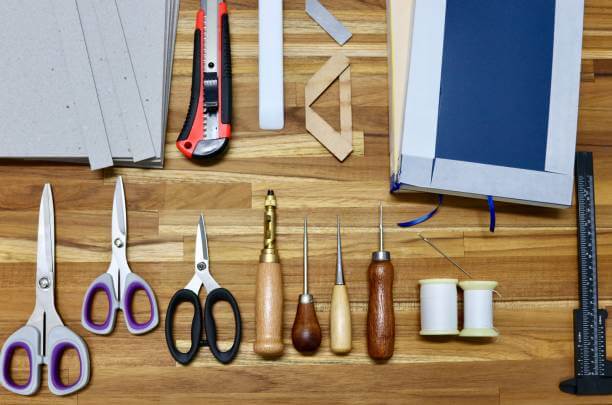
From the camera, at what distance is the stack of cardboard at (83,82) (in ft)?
2.68

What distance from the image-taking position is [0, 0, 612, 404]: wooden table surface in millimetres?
820

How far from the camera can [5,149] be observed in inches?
32.2

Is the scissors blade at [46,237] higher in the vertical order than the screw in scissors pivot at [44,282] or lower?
higher

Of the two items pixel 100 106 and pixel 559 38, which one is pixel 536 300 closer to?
pixel 559 38

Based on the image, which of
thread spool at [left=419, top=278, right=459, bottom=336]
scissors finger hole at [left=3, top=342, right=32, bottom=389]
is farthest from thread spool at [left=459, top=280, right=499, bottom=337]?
scissors finger hole at [left=3, top=342, right=32, bottom=389]

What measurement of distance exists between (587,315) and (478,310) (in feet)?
0.55

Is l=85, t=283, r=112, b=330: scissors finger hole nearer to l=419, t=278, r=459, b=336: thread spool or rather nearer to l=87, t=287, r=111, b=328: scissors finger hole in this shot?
l=87, t=287, r=111, b=328: scissors finger hole

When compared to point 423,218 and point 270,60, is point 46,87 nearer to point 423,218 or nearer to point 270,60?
point 270,60

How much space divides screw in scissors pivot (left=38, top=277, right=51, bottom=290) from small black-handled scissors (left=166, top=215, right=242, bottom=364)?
0.55 ft

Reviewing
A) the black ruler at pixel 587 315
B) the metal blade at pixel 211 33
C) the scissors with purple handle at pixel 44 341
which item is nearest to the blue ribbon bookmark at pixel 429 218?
the black ruler at pixel 587 315

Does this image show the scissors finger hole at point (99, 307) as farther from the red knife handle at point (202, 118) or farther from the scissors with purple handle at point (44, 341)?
the red knife handle at point (202, 118)

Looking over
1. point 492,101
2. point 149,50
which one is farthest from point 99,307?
point 492,101

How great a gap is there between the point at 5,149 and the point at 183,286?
0.99 ft

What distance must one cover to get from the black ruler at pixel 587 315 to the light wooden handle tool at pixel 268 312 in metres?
0.40
